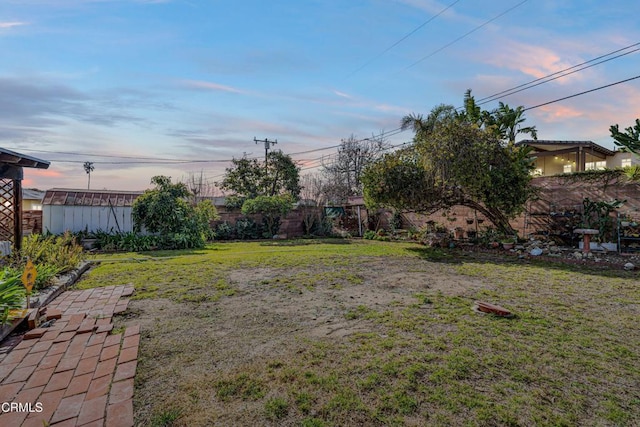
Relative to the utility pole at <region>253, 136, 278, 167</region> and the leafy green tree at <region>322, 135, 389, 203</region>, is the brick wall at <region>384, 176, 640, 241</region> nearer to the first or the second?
the leafy green tree at <region>322, 135, 389, 203</region>

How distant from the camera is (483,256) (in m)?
9.04

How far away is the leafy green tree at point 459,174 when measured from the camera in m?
9.18

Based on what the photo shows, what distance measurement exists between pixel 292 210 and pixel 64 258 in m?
10.9

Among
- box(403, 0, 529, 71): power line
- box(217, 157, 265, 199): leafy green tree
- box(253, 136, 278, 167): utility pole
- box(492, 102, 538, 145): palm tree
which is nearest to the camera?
box(403, 0, 529, 71): power line

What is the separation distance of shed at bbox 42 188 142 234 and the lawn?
24.6ft

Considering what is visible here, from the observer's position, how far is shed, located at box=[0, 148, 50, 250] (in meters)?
6.54

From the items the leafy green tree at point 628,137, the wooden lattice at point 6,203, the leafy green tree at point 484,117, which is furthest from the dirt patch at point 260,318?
the leafy green tree at point 484,117

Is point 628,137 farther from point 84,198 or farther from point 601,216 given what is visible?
point 84,198

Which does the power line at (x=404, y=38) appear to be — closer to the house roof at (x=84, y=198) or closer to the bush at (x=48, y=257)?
the house roof at (x=84, y=198)

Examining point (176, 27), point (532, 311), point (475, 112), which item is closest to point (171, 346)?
point (532, 311)

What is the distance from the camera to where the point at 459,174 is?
30.4ft

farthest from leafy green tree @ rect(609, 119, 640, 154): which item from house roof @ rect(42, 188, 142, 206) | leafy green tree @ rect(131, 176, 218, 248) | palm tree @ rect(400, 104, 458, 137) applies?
house roof @ rect(42, 188, 142, 206)

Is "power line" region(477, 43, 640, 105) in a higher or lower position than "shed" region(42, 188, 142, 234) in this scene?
higher

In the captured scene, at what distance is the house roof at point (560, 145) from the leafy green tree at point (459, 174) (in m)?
6.31
